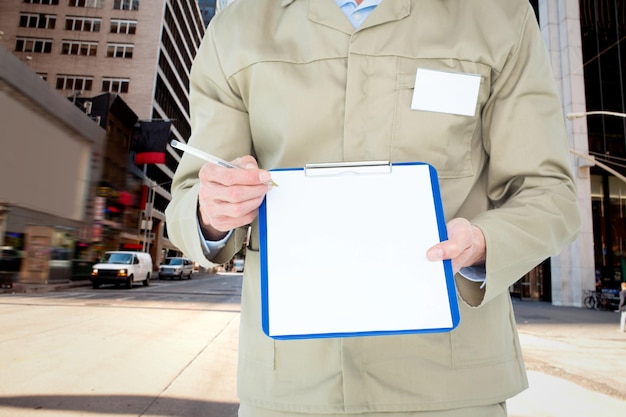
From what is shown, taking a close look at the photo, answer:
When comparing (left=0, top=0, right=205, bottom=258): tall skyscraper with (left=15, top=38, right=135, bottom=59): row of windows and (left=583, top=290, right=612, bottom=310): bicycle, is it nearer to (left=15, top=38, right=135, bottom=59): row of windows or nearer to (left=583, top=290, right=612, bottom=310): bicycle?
(left=15, top=38, right=135, bottom=59): row of windows

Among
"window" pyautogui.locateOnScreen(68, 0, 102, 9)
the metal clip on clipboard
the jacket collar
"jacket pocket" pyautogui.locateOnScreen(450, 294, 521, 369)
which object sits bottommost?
"jacket pocket" pyautogui.locateOnScreen(450, 294, 521, 369)

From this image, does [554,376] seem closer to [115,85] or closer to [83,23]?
[115,85]

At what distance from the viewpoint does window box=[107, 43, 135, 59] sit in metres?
40.2

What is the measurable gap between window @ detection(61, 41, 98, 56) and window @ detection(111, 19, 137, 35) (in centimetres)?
278

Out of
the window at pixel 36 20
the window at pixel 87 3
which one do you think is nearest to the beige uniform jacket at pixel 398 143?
the window at pixel 87 3

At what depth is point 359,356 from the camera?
2.67ft

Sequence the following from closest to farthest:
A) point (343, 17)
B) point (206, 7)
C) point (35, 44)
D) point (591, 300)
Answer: point (343, 17), point (591, 300), point (35, 44), point (206, 7)

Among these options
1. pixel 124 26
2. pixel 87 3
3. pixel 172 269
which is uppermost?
pixel 87 3

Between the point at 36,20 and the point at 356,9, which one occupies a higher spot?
the point at 36,20

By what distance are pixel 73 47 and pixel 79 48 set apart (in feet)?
1.67

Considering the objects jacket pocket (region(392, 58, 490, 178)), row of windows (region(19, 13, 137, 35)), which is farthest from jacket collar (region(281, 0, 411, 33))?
row of windows (region(19, 13, 137, 35))

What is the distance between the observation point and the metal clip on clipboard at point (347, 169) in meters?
0.67

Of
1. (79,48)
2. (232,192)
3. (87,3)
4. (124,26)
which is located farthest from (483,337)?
(87,3)

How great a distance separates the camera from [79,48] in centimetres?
3944
